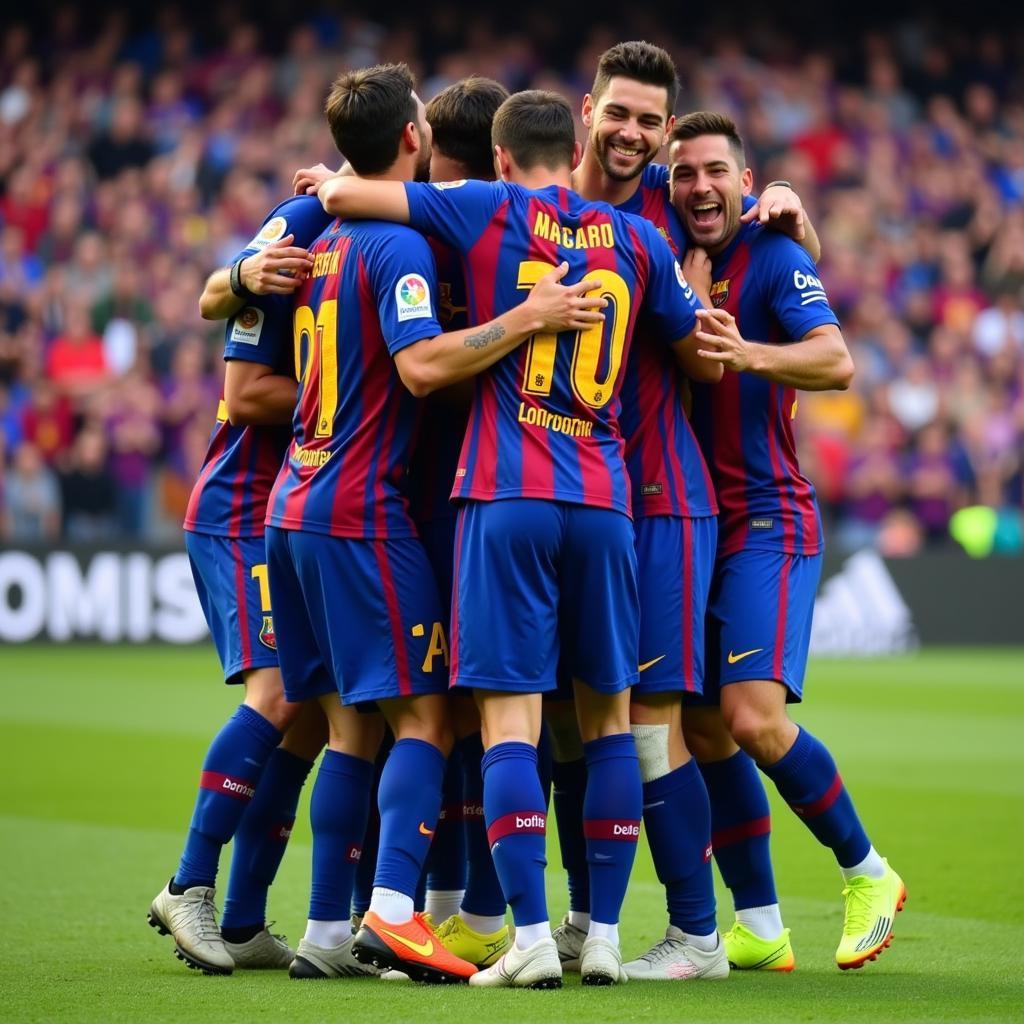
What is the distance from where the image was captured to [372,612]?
16.2 ft

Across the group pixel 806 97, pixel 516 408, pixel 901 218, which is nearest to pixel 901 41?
pixel 806 97

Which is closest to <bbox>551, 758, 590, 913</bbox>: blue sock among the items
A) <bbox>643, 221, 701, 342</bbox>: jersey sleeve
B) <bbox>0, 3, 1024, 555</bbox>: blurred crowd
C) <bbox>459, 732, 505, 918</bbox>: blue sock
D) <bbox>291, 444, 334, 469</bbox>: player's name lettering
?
<bbox>459, 732, 505, 918</bbox>: blue sock

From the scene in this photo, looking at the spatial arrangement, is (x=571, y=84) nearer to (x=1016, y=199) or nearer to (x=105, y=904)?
(x=1016, y=199)

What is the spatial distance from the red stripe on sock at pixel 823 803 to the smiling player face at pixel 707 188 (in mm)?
1657

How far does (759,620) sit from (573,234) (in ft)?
4.09

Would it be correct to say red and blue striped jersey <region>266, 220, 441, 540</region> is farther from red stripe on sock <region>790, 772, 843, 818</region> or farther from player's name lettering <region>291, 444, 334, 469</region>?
red stripe on sock <region>790, 772, 843, 818</region>

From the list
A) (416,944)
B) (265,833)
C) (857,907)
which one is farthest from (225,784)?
(857,907)

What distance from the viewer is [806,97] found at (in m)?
23.1

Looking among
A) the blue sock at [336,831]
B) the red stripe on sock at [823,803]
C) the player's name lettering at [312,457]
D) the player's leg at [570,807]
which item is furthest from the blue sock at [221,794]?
the red stripe on sock at [823,803]

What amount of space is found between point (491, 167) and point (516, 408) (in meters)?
1.04

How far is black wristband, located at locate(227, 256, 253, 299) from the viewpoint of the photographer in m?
5.21

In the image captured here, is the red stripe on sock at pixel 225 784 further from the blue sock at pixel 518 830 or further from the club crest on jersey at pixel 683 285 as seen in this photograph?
the club crest on jersey at pixel 683 285

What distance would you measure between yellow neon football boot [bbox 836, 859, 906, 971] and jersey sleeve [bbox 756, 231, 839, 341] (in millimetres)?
1630

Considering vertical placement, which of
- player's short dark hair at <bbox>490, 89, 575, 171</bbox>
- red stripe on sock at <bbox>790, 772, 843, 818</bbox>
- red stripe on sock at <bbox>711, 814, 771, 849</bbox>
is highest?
player's short dark hair at <bbox>490, 89, 575, 171</bbox>
